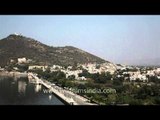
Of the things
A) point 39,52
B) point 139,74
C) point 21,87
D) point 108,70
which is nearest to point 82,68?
point 108,70

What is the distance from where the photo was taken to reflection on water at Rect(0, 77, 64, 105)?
531 cm

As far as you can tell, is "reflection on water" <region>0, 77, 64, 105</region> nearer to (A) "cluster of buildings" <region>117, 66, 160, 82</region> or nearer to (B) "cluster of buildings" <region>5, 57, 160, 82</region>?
(B) "cluster of buildings" <region>5, 57, 160, 82</region>

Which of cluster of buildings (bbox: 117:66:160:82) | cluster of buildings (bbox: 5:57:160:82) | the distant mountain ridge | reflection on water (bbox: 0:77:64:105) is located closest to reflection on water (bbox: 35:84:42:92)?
reflection on water (bbox: 0:77:64:105)

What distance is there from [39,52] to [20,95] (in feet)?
2.73

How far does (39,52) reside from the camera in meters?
5.81

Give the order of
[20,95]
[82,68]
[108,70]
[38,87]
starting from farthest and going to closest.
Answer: [82,68]
[108,70]
[38,87]
[20,95]

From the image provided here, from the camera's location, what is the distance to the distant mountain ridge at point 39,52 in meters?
5.56

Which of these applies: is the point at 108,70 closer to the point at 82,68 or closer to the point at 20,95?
the point at 82,68

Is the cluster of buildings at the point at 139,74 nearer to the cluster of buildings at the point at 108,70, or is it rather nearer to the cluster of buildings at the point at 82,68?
the cluster of buildings at the point at 108,70

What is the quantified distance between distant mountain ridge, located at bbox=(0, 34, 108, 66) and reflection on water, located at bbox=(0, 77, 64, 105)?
1.20 feet
